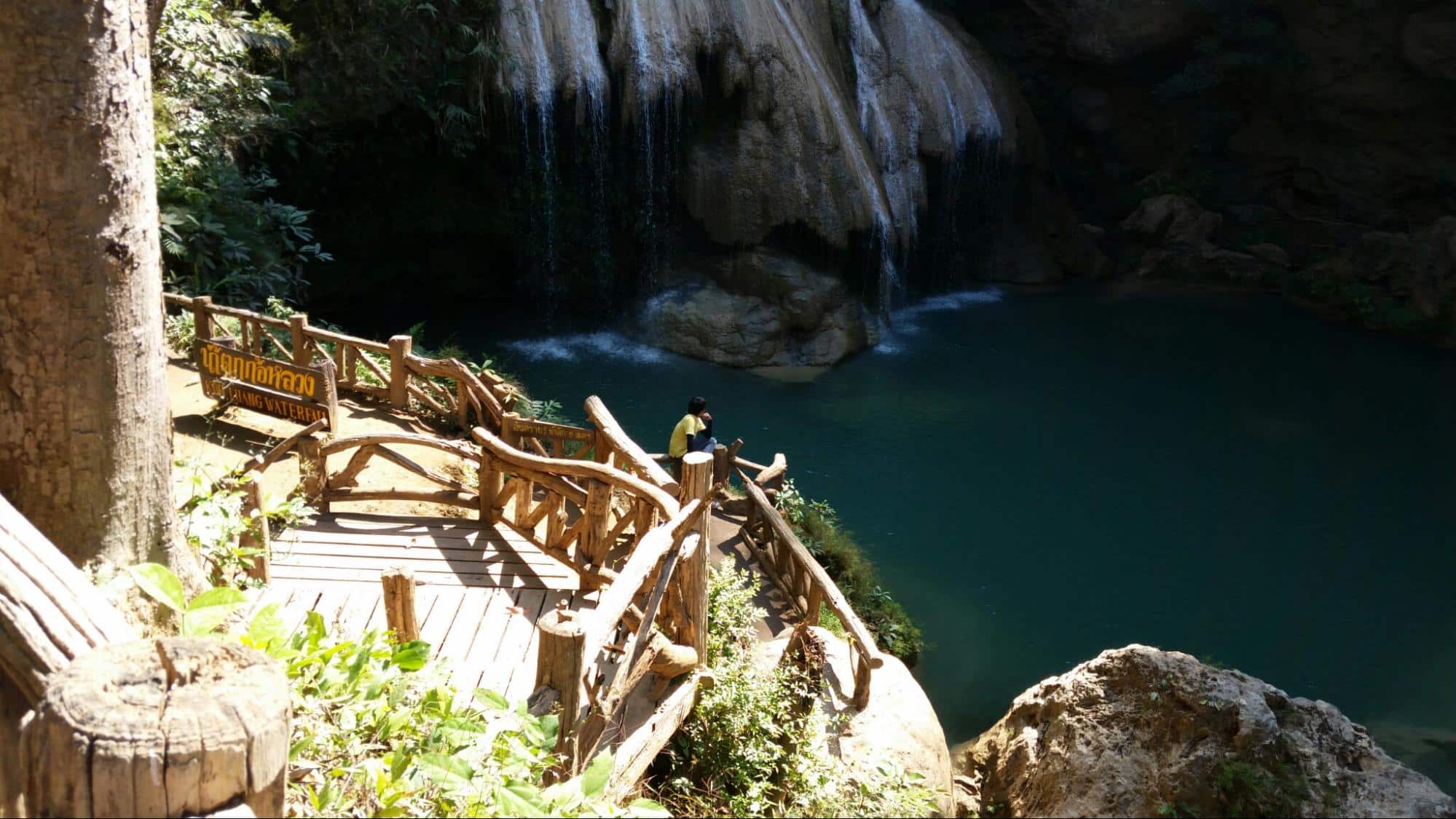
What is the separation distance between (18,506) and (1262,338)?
→ 763 inches

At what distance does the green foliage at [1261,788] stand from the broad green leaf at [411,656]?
4778 mm

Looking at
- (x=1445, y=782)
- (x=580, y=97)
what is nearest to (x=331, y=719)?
(x=1445, y=782)

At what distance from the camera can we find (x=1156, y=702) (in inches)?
261

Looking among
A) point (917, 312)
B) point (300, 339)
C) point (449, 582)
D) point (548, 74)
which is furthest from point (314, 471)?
point (917, 312)

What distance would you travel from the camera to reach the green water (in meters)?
10.4

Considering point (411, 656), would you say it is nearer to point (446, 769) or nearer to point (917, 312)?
point (446, 769)

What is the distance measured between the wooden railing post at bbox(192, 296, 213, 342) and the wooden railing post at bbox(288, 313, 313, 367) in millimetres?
669

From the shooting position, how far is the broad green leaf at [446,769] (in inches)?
112

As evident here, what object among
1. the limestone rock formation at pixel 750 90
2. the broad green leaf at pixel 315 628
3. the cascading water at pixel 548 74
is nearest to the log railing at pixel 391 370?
the broad green leaf at pixel 315 628

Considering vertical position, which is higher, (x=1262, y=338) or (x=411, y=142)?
(x=411, y=142)

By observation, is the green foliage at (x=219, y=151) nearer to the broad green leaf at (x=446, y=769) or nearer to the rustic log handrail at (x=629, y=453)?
the rustic log handrail at (x=629, y=453)

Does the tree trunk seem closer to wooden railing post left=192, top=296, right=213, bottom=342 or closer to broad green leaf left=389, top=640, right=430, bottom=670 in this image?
broad green leaf left=389, top=640, right=430, bottom=670

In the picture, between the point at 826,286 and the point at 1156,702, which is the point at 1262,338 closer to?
the point at 826,286

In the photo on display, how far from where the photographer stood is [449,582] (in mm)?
6438
